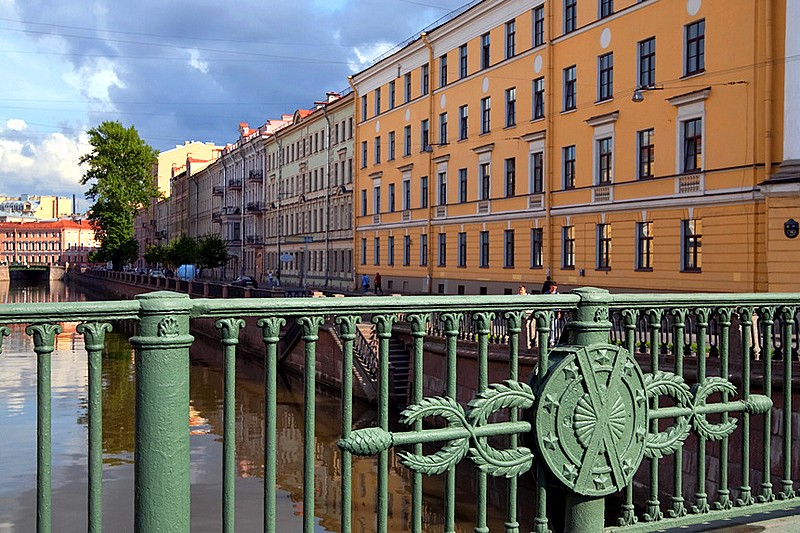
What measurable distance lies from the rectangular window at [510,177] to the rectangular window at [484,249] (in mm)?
2256

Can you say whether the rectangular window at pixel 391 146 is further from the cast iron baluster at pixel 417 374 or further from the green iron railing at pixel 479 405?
the cast iron baluster at pixel 417 374

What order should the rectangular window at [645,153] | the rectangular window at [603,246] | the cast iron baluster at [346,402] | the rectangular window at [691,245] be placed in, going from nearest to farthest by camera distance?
the cast iron baluster at [346,402]
the rectangular window at [691,245]
the rectangular window at [645,153]
the rectangular window at [603,246]

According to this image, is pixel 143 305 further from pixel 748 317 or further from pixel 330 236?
pixel 330 236

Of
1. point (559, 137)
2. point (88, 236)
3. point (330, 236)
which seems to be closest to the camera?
point (559, 137)

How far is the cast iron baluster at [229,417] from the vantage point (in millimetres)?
2588

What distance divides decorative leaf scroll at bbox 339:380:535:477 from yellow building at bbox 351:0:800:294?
59.3 ft

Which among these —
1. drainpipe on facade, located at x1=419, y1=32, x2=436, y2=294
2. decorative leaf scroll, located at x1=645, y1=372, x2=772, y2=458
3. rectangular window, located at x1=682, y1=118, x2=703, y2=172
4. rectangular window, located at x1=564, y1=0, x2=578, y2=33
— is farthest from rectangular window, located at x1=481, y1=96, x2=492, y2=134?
decorative leaf scroll, located at x1=645, y1=372, x2=772, y2=458

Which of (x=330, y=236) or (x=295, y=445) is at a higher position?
(x=330, y=236)

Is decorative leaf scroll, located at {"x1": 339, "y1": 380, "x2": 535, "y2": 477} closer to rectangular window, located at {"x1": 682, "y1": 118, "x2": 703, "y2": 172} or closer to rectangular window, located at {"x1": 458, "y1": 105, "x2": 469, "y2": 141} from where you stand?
rectangular window, located at {"x1": 682, "y1": 118, "x2": 703, "y2": 172}

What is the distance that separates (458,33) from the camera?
34.6 meters

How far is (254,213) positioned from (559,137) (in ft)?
137

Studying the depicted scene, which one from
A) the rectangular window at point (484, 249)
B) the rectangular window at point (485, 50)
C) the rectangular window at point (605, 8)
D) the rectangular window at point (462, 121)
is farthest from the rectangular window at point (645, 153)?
the rectangular window at point (462, 121)

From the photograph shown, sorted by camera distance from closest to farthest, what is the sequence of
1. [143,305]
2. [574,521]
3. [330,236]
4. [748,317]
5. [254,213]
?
[143,305] < [574,521] < [748,317] < [330,236] < [254,213]

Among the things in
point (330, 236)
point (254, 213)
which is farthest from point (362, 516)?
point (254, 213)
